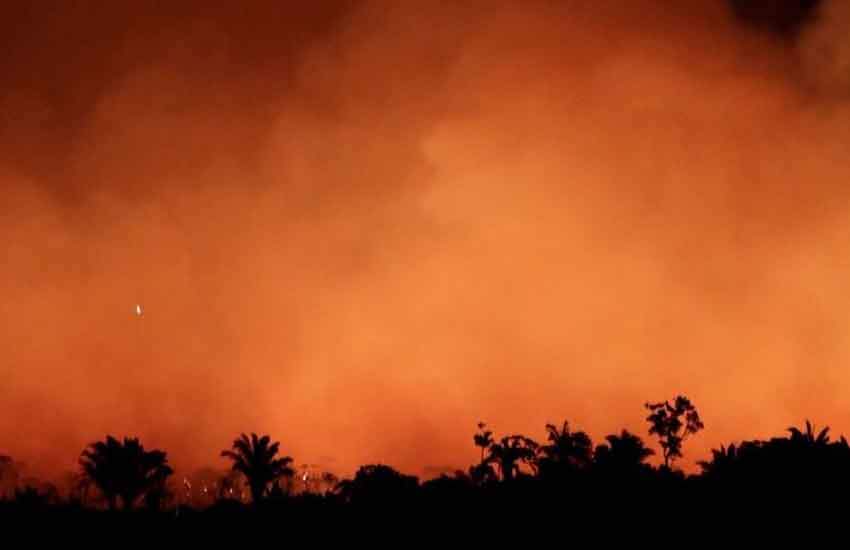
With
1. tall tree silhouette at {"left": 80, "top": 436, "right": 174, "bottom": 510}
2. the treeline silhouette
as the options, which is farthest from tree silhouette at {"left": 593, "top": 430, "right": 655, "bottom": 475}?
tall tree silhouette at {"left": 80, "top": 436, "right": 174, "bottom": 510}

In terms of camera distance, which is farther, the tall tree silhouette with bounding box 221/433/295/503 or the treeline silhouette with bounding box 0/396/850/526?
the tall tree silhouette with bounding box 221/433/295/503

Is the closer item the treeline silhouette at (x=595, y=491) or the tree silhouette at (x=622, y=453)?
the treeline silhouette at (x=595, y=491)

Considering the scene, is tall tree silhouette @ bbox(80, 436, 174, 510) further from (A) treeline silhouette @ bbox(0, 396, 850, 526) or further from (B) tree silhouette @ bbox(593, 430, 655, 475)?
(B) tree silhouette @ bbox(593, 430, 655, 475)

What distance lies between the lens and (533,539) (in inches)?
1610

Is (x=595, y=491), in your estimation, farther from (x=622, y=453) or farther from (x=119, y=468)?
(x=119, y=468)

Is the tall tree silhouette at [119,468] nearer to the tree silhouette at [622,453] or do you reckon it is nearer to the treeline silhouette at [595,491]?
the treeline silhouette at [595,491]

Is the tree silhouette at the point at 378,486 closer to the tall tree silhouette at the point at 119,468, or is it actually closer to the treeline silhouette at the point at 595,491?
the treeline silhouette at the point at 595,491

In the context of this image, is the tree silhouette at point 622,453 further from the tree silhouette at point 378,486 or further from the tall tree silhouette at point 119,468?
the tall tree silhouette at point 119,468

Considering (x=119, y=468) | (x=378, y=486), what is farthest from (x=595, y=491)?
(x=119, y=468)

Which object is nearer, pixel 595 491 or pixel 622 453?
pixel 595 491

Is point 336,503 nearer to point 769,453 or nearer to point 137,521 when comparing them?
point 137,521

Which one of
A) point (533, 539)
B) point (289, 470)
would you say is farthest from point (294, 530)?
point (289, 470)

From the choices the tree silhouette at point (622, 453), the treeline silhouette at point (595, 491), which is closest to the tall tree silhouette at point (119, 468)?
the treeline silhouette at point (595, 491)

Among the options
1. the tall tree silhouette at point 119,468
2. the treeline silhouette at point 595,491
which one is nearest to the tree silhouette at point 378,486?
the treeline silhouette at point 595,491
